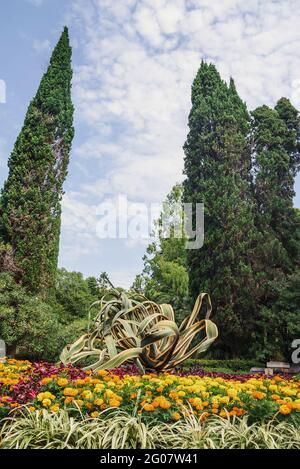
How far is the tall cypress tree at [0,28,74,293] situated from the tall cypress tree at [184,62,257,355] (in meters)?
5.56

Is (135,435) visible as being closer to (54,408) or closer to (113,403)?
(113,403)

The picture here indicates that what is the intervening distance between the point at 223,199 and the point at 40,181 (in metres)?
6.89

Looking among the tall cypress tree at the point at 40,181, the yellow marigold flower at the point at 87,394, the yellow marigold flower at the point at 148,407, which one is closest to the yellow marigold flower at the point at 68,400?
the yellow marigold flower at the point at 87,394

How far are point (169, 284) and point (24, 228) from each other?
10611 mm

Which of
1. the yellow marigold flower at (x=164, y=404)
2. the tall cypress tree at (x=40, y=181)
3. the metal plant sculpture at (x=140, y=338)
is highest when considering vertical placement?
the tall cypress tree at (x=40, y=181)

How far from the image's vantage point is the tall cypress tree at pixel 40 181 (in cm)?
1419

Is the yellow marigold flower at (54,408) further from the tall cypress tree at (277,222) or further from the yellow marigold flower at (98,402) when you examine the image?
the tall cypress tree at (277,222)

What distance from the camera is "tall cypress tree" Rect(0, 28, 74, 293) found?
14188 mm

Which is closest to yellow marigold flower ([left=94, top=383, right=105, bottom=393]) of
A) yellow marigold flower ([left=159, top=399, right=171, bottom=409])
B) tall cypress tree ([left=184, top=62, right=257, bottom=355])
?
yellow marigold flower ([left=159, top=399, right=171, bottom=409])

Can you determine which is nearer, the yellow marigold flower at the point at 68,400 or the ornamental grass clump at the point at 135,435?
the ornamental grass clump at the point at 135,435

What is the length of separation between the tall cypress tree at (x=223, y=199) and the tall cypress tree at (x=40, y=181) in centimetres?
556

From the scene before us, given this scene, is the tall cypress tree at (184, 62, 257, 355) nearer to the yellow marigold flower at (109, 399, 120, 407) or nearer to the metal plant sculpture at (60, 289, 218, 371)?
the metal plant sculpture at (60, 289, 218, 371)

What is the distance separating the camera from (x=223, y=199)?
688 inches
